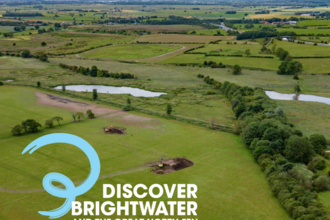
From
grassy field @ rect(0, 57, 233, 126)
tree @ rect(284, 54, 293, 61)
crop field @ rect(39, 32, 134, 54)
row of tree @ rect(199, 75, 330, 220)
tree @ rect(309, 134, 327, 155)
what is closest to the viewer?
row of tree @ rect(199, 75, 330, 220)

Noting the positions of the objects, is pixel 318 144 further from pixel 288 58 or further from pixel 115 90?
pixel 288 58

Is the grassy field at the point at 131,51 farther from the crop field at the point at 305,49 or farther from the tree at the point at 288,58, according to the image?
the tree at the point at 288,58

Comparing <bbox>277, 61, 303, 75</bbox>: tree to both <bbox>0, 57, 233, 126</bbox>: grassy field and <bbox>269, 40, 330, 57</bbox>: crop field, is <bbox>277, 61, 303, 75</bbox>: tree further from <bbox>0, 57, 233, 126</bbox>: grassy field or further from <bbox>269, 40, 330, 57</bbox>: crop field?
<bbox>0, 57, 233, 126</bbox>: grassy field

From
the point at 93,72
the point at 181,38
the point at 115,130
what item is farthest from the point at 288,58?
the point at 115,130

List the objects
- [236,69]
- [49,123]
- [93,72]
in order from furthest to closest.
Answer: [236,69] < [93,72] < [49,123]

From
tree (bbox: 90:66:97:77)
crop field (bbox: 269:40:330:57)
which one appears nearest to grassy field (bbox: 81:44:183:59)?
tree (bbox: 90:66:97:77)

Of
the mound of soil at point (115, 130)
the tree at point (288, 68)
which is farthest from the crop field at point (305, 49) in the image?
the mound of soil at point (115, 130)
